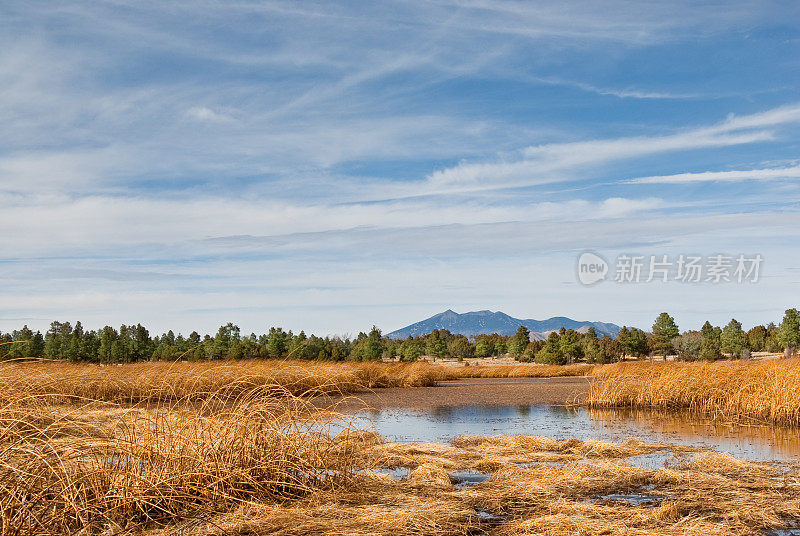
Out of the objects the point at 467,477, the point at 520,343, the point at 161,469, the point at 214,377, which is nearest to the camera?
the point at 161,469

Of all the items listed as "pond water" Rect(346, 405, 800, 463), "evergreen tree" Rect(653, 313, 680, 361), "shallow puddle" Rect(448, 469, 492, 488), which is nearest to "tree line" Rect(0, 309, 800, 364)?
"evergreen tree" Rect(653, 313, 680, 361)

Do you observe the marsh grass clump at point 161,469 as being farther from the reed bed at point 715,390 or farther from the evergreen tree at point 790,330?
the evergreen tree at point 790,330

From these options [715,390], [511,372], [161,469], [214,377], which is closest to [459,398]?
[715,390]

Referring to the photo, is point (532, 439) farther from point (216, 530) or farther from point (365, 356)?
point (365, 356)

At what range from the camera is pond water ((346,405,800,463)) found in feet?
37.9

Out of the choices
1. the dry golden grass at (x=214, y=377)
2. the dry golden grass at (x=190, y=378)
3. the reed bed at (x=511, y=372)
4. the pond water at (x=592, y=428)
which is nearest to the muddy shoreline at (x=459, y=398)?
the dry golden grass at (x=214, y=377)

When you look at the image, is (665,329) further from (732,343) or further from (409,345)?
(409,345)

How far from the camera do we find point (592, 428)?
14180 mm

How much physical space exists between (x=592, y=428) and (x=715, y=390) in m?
5.02

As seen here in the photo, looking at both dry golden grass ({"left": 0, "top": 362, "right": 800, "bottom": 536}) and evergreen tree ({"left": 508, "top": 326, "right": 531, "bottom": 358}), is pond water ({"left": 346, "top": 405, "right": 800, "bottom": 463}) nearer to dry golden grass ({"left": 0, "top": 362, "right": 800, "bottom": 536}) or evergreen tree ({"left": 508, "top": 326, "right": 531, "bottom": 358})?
dry golden grass ({"left": 0, "top": 362, "right": 800, "bottom": 536})

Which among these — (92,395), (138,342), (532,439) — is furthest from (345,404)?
(138,342)

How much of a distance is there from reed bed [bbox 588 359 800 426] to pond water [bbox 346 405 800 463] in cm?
97

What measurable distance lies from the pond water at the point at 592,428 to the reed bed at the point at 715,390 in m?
0.97

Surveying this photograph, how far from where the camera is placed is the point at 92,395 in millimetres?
18375
